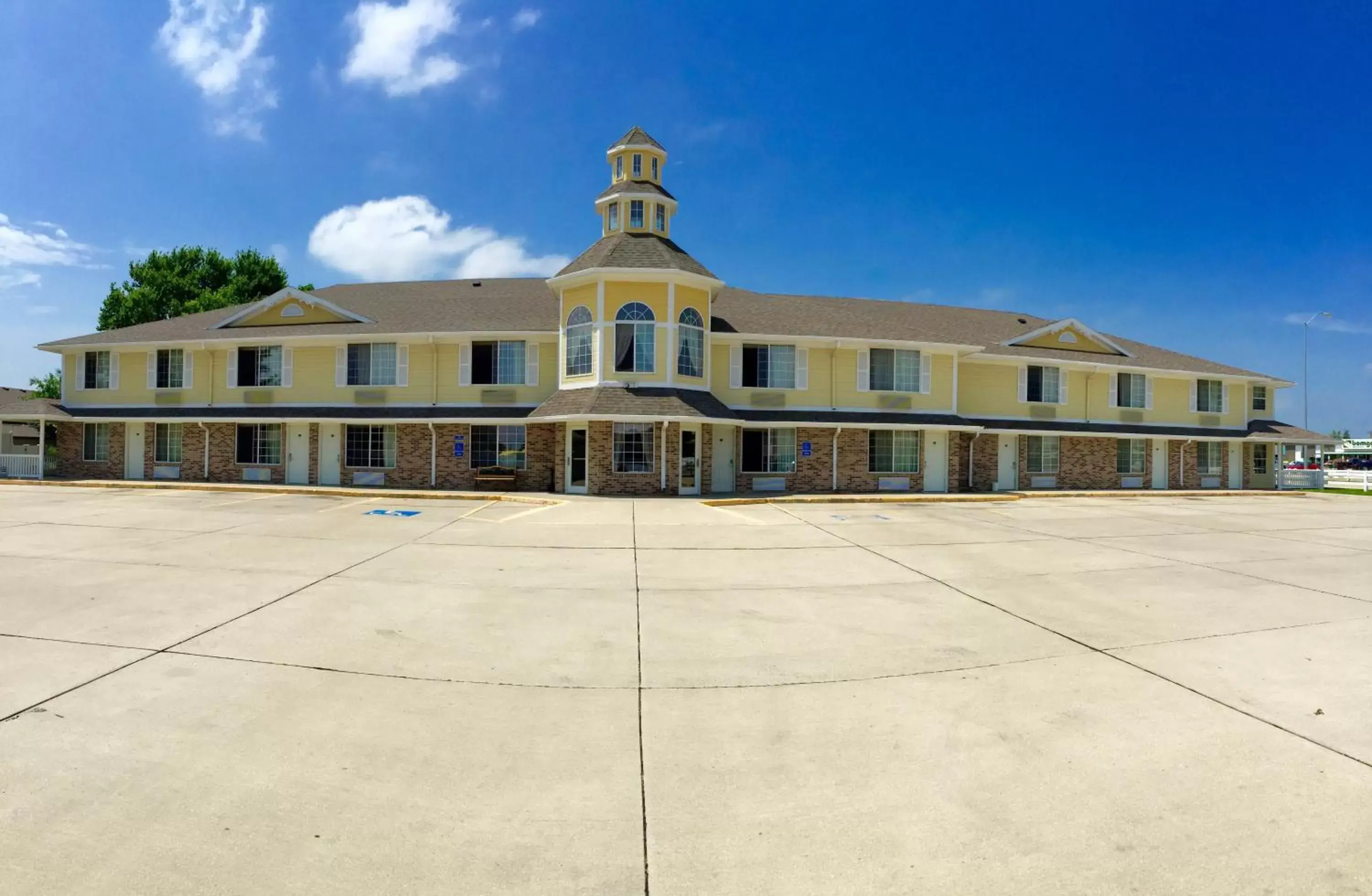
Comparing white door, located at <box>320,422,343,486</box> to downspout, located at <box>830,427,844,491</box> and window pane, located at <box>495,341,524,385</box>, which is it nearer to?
window pane, located at <box>495,341,524,385</box>

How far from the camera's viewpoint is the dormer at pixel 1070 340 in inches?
1141

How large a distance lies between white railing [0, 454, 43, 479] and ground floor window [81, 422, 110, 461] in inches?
59.1

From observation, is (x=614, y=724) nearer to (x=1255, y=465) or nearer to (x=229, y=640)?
(x=229, y=640)

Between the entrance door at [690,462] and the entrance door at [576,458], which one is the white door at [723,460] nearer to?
the entrance door at [690,462]

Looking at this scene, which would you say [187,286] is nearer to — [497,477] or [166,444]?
[166,444]

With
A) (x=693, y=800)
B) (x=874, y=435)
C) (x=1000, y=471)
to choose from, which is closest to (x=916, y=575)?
(x=693, y=800)

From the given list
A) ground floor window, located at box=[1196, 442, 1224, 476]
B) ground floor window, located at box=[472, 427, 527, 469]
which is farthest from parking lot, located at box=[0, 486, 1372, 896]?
ground floor window, located at box=[1196, 442, 1224, 476]

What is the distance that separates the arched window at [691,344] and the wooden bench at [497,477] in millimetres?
7125

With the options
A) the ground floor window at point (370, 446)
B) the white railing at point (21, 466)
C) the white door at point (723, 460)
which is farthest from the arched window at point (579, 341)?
the white railing at point (21, 466)

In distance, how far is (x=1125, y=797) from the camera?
12.7 feet

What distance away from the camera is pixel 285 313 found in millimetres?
27422

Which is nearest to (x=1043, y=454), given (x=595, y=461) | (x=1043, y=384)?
(x=1043, y=384)

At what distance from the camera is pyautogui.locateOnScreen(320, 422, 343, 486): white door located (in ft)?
83.8

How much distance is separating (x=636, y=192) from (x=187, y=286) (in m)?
40.0
